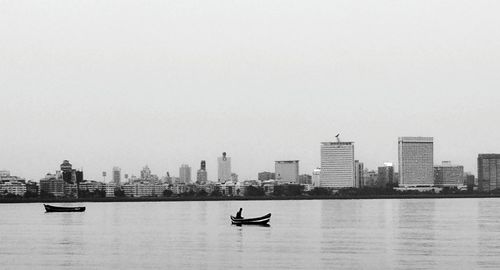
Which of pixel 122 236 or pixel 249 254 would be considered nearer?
pixel 249 254

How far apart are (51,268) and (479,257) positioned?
62.1 ft

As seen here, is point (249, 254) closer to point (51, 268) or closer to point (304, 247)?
point (304, 247)

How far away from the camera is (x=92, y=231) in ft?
227

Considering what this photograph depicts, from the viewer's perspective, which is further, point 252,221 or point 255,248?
point 252,221

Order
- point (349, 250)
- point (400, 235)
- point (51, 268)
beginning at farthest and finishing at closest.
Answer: point (400, 235) → point (349, 250) → point (51, 268)

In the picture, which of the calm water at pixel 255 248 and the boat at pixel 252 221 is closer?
the calm water at pixel 255 248

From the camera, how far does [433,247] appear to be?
50.5 meters

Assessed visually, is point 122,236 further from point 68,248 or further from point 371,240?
point 371,240

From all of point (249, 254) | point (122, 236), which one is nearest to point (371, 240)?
point (249, 254)

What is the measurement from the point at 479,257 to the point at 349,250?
718 cm

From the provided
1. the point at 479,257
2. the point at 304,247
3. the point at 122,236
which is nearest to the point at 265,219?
the point at 122,236

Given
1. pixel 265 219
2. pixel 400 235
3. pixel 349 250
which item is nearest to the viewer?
pixel 349 250

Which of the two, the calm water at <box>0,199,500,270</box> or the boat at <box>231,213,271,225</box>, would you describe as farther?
the boat at <box>231,213,271,225</box>

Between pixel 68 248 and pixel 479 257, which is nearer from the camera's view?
pixel 479 257
